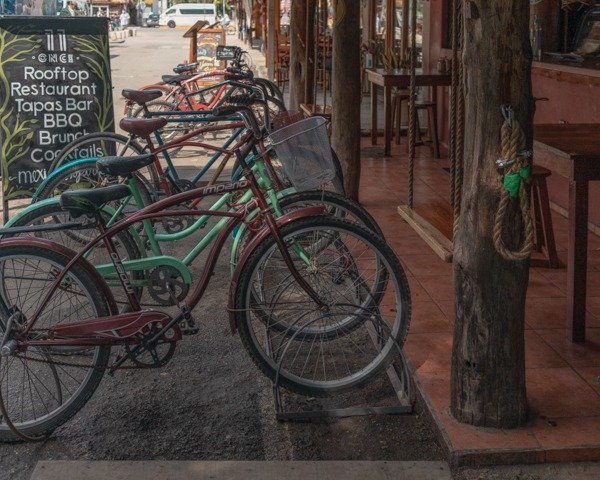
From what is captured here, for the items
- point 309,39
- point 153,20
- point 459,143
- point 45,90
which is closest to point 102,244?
point 459,143

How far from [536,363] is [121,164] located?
2.11 meters

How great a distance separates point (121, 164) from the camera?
4.43 meters

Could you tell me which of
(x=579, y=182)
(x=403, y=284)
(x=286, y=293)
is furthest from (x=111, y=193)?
(x=579, y=182)

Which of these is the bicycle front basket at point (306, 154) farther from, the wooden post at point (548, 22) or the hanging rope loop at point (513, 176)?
the wooden post at point (548, 22)

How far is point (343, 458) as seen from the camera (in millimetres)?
3887

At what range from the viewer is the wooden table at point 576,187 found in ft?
14.4

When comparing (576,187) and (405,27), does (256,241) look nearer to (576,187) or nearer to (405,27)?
(576,187)

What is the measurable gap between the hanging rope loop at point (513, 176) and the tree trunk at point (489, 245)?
0.19 feet

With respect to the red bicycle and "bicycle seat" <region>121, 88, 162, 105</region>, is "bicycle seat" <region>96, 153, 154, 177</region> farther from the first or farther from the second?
"bicycle seat" <region>121, 88, 162, 105</region>

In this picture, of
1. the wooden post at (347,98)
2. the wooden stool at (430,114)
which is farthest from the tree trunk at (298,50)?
the wooden post at (347,98)

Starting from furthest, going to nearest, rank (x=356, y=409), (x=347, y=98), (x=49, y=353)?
1. (x=347, y=98)
2. (x=356, y=409)
3. (x=49, y=353)

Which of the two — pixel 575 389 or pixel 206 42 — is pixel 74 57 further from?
pixel 206 42

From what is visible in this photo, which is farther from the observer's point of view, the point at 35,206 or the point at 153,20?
the point at 153,20

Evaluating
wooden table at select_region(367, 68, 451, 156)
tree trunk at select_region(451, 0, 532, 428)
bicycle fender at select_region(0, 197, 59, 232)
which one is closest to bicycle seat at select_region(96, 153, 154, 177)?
bicycle fender at select_region(0, 197, 59, 232)
